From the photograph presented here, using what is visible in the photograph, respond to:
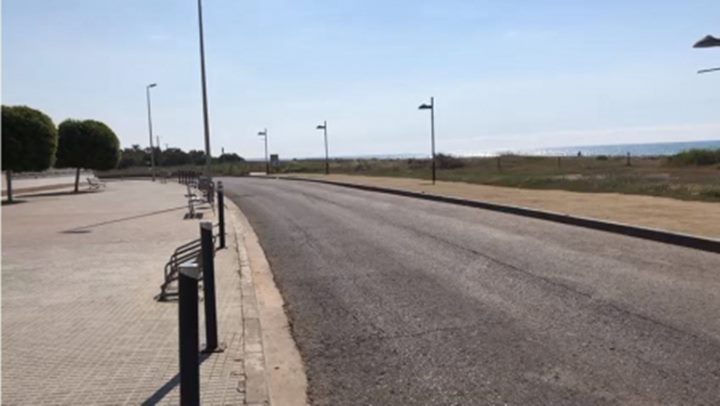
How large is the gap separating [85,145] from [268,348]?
137 ft

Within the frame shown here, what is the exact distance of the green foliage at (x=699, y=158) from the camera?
4825cm

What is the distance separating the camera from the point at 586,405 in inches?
178

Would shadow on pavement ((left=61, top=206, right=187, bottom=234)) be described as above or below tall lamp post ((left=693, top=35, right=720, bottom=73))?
below

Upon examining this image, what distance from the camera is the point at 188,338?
395 cm

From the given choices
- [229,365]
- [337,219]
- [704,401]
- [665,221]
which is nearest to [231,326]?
[229,365]

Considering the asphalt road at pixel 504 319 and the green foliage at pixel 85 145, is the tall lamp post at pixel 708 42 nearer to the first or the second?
the asphalt road at pixel 504 319

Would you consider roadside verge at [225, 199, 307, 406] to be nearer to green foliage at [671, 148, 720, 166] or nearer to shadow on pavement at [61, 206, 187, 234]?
shadow on pavement at [61, 206, 187, 234]

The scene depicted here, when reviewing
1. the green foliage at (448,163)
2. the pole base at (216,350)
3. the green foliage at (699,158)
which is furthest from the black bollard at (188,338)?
the green foliage at (448,163)

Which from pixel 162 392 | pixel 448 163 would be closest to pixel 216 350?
pixel 162 392

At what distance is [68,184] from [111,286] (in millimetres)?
45205

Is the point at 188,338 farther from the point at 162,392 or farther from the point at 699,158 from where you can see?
the point at 699,158

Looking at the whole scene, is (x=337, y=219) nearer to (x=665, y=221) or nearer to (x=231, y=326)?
(x=665, y=221)

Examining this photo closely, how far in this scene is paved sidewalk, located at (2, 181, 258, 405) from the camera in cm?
479

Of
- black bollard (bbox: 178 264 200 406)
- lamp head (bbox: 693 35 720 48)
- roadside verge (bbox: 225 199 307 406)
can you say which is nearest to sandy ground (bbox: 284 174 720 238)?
lamp head (bbox: 693 35 720 48)
